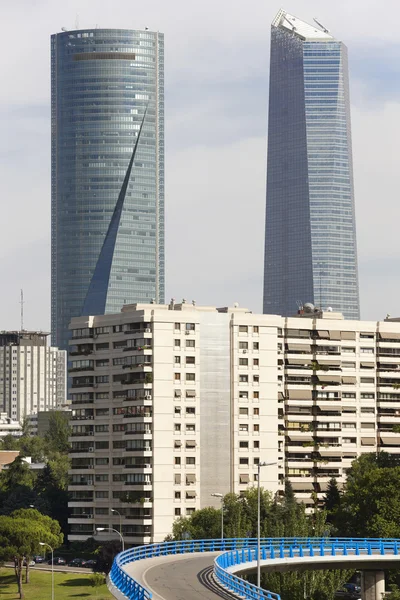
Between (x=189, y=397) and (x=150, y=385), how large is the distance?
5914 millimetres

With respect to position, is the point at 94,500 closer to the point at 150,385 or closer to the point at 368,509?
the point at 150,385

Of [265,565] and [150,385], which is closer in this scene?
[265,565]

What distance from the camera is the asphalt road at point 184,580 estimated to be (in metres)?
79.4

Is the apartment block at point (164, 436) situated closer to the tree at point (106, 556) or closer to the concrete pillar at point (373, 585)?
the tree at point (106, 556)

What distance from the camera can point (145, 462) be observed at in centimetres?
19225

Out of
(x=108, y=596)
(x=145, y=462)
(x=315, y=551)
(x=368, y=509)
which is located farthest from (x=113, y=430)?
(x=315, y=551)

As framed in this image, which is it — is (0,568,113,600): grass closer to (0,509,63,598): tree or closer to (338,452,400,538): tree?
(0,509,63,598): tree

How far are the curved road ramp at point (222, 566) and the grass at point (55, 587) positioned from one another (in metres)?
41.9

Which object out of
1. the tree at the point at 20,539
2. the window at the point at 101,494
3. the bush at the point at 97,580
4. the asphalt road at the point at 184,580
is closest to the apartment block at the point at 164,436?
the window at the point at 101,494

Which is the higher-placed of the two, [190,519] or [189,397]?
[189,397]

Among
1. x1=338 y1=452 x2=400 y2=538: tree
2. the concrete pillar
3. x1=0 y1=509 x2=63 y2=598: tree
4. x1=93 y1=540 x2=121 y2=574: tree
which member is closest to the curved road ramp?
the concrete pillar

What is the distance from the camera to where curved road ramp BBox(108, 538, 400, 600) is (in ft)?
261

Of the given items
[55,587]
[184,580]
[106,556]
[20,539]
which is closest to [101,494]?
[106,556]

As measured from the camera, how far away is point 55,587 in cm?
17062
